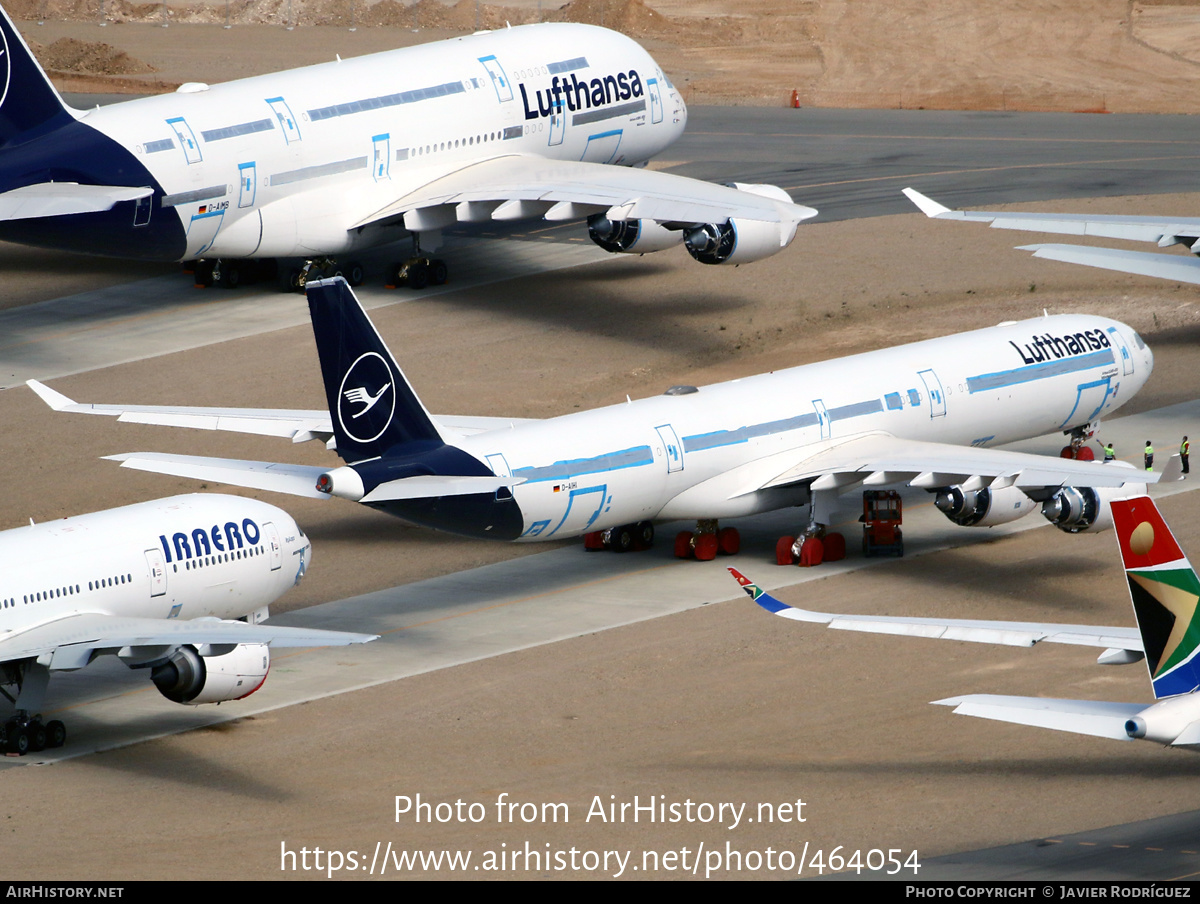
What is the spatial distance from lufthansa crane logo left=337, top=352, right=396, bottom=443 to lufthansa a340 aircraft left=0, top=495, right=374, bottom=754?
2.90 metres

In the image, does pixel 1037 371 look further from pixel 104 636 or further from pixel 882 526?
pixel 104 636

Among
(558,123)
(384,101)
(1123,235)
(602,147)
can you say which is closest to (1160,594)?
(1123,235)

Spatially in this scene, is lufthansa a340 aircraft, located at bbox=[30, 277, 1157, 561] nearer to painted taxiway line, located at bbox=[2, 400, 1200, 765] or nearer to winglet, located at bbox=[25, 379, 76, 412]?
winglet, located at bbox=[25, 379, 76, 412]

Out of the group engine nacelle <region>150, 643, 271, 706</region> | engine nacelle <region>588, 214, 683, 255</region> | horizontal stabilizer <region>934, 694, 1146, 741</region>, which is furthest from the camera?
engine nacelle <region>588, 214, 683, 255</region>

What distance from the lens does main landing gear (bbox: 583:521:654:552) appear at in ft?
159

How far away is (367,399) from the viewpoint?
42062 mm

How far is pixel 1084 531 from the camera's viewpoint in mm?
45438

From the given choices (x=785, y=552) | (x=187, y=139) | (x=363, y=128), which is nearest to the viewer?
(x=785, y=552)

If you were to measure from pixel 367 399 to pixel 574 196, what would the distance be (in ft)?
73.0

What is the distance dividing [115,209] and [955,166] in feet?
123

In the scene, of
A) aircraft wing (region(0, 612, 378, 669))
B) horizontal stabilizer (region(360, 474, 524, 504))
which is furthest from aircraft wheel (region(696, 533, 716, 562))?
aircraft wing (region(0, 612, 378, 669))

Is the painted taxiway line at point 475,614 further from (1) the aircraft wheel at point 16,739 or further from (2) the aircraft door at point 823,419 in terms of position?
(2) the aircraft door at point 823,419
